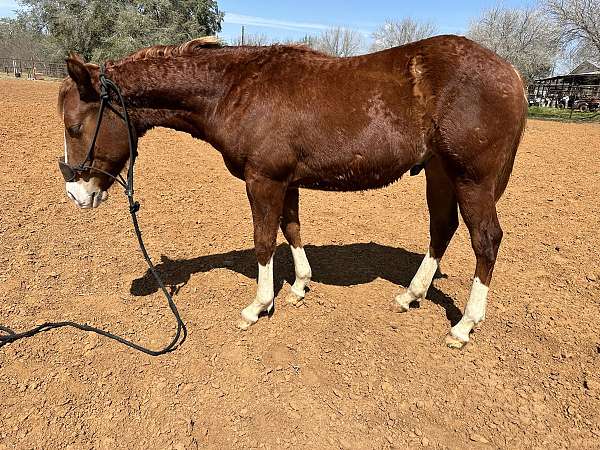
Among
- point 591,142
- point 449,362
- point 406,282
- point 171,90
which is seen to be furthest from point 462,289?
point 591,142

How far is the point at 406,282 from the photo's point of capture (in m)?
4.25

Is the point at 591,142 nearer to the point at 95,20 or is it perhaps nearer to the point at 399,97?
the point at 399,97

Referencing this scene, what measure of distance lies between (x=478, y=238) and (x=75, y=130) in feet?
9.87

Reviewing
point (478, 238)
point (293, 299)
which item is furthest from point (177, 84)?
point (478, 238)

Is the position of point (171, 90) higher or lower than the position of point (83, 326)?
higher

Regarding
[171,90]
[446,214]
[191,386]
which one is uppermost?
[171,90]

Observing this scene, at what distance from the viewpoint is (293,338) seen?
131 inches

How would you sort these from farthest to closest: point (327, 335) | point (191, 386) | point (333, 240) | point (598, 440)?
point (333, 240) < point (327, 335) < point (191, 386) < point (598, 440)

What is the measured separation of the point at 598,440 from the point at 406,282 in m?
2.03

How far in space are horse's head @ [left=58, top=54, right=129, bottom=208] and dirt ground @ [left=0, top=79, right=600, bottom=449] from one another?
104 cm

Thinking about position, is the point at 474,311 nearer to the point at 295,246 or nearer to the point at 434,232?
the point at 434,232

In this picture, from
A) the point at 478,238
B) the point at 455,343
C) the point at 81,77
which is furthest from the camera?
the point at 455,343

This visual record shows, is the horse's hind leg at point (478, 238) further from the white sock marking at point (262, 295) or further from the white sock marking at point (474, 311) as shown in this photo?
the white sock marking at point (262, 295)

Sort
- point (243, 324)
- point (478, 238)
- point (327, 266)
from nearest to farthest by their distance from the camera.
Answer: point (478, 238)
point (243, 324)
point (327, 266)
